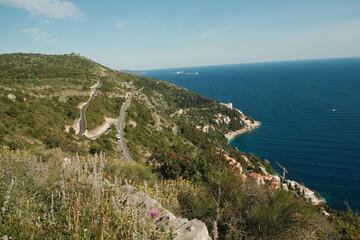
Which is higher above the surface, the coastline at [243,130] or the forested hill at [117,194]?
the forested hill at [117,194]

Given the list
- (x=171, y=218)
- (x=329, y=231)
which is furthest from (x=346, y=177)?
(x=171, y=218)

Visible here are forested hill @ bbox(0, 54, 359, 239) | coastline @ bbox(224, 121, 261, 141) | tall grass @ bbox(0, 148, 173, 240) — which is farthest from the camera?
coastline @ bbox(224, 121, 261, 141)

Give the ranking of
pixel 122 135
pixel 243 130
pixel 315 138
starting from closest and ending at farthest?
pixel 122 135, pixel 315 138, pixel 243 130

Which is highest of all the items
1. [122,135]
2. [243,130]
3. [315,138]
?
[122,135]

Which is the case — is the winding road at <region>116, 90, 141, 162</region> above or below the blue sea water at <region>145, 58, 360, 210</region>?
above

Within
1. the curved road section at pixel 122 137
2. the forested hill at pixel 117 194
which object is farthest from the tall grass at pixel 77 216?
the curved road section at pixel 122 137

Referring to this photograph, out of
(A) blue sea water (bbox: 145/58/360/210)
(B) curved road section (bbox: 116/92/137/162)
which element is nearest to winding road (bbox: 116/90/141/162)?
(B) curved road section (bbox: 116/92/137/162)

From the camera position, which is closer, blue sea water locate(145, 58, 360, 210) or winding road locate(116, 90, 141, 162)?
winding road locate(116, 90, 141, 162)

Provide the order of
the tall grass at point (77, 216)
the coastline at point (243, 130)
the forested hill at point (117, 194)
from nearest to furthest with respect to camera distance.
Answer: the tall grass at point (77, 216)
the forested hill at point (117, 194)
the coastline at point (243, 130)

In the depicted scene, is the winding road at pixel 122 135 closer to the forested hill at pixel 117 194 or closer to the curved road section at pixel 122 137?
the curved road section at pixel 122 137

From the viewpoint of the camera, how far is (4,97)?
102 feet

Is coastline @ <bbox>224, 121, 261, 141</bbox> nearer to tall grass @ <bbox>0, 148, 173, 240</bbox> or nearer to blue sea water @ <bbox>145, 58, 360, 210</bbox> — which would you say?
blue sea water @ <bbox>145, 58, 360, 210</bbox>

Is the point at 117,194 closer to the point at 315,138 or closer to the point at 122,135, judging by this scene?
the point at 122,135

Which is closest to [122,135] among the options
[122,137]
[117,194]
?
[122,137]
